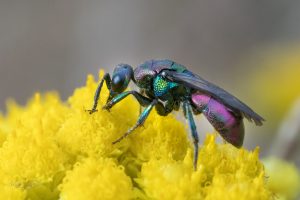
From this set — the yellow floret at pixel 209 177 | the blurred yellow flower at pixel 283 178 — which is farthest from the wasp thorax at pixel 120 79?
the blurred yellow flower at pixel 283 178

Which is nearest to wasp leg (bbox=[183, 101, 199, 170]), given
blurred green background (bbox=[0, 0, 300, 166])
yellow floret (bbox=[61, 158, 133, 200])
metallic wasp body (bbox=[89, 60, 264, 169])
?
metallic wasp body (bbox=[89, 60, 264, 169])

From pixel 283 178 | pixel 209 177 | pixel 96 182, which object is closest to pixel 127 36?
pixel 283 178

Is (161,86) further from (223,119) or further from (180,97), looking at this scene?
(223,119)

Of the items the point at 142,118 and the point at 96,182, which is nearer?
the point at 96,182

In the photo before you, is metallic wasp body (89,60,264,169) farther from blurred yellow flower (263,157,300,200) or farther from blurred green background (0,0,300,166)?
blurred green background (0,0,300,166)

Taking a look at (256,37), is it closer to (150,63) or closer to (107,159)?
(150,63)

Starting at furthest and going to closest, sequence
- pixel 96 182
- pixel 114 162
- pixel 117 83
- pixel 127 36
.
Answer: pixel 127 36 → pixel 117 83 → pixel 114 162 → pixel 96 182

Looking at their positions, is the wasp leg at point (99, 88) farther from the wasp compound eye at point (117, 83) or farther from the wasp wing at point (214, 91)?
the wasp wing at point (214, 91)

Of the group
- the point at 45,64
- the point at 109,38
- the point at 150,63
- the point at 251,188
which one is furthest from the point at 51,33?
the point at 251,188
